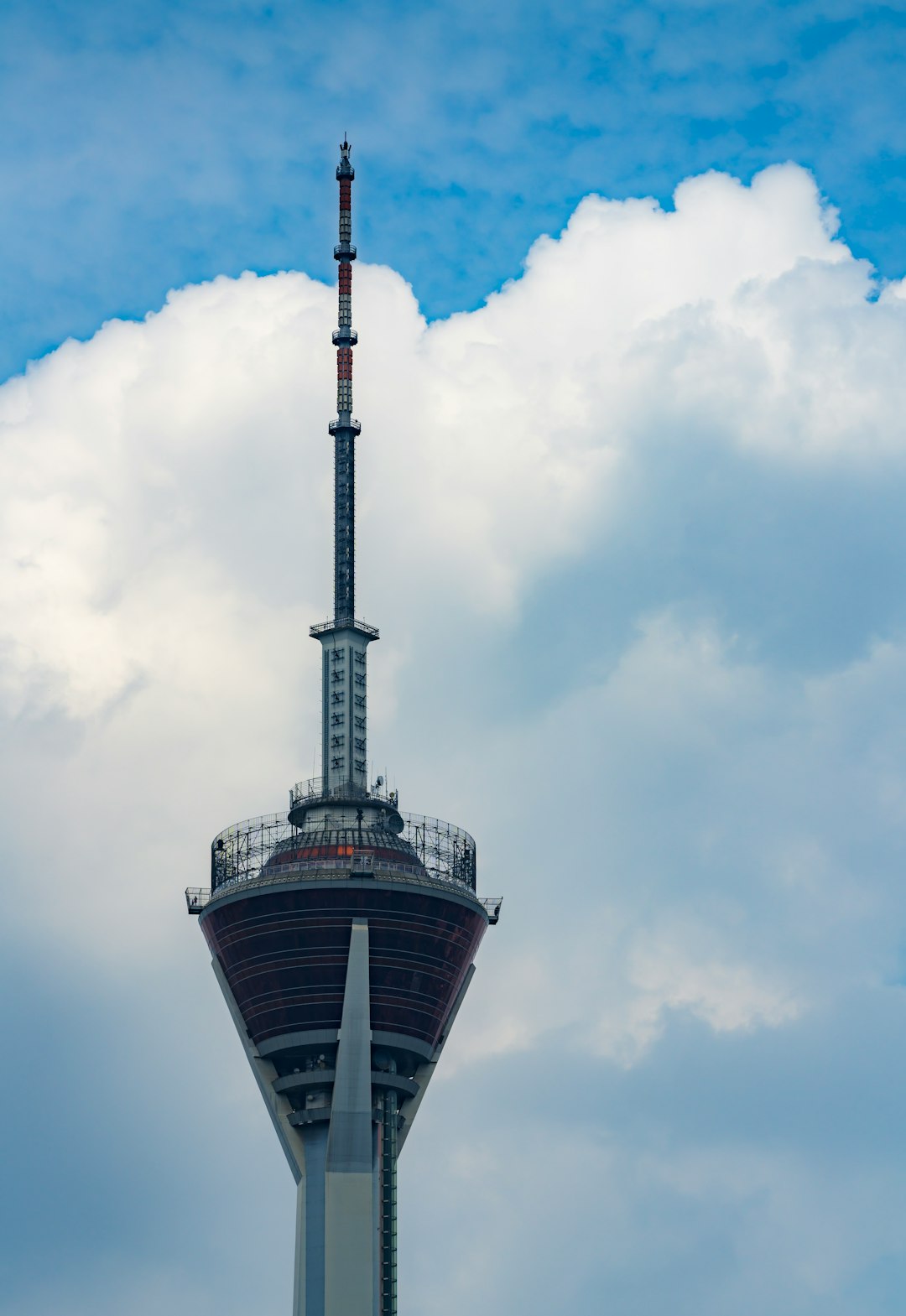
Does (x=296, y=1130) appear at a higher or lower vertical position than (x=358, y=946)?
lower

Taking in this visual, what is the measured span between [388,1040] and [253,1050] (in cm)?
1203

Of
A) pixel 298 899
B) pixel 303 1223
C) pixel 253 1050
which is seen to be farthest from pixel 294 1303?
pixel 298 899

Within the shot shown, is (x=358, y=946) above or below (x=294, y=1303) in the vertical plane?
above

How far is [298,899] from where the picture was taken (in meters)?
196

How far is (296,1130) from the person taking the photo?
196875 mm

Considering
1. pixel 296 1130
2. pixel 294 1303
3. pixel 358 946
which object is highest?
pixel 358 946

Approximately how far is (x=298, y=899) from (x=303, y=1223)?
2665cm

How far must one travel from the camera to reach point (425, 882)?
199 metres

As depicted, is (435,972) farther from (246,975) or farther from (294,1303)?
(294,1303)

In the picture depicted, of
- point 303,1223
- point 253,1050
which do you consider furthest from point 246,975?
point 303,1223

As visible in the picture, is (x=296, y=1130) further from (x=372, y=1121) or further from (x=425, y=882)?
(x=425, y=882)

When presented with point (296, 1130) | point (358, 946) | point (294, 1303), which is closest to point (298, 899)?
point (358, 946)

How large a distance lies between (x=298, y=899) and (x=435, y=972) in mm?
13649

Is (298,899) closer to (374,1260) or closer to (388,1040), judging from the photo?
(388,1040)
